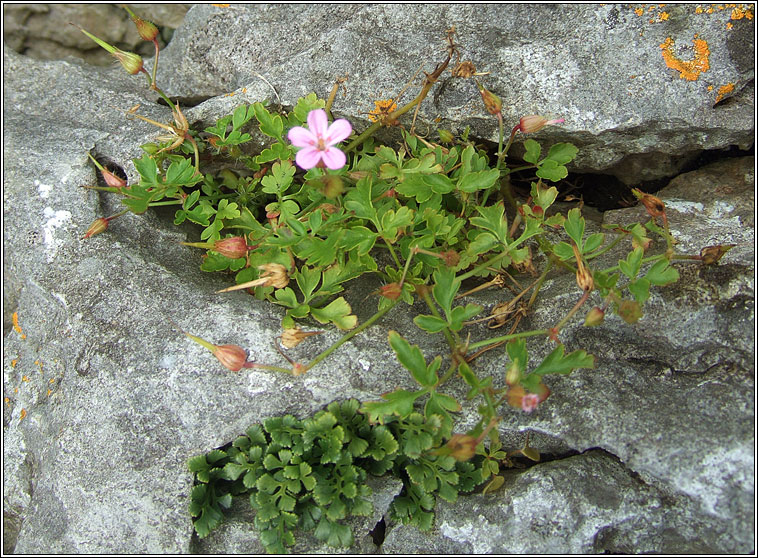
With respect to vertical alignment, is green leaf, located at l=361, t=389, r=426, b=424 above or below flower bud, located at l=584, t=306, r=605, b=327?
below

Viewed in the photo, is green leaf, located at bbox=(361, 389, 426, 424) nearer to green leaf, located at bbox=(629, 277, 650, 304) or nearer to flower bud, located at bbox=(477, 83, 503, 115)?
green leaf, located at bbox=(629, 277, 650, 304)

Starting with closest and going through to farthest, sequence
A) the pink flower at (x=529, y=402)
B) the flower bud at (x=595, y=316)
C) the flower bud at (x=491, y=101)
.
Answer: the pink flower at (x=529, y=402) < the flower bud at (x=595, y=316) < the flower bud at (x=491, y=101)

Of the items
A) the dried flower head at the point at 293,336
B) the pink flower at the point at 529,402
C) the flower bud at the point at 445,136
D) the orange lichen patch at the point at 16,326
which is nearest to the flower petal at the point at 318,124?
the flower bud at the point at 445,136

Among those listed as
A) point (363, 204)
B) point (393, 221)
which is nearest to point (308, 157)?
point (363, 204)

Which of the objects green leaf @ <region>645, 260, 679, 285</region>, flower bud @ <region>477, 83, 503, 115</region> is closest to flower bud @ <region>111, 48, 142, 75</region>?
flower bud @ <region>477, 83, 503, 115</region>

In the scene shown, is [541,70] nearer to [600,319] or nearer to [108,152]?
[600,319]

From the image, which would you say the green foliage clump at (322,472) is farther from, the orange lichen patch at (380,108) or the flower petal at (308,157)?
the orange lichen patch at (380,108)
